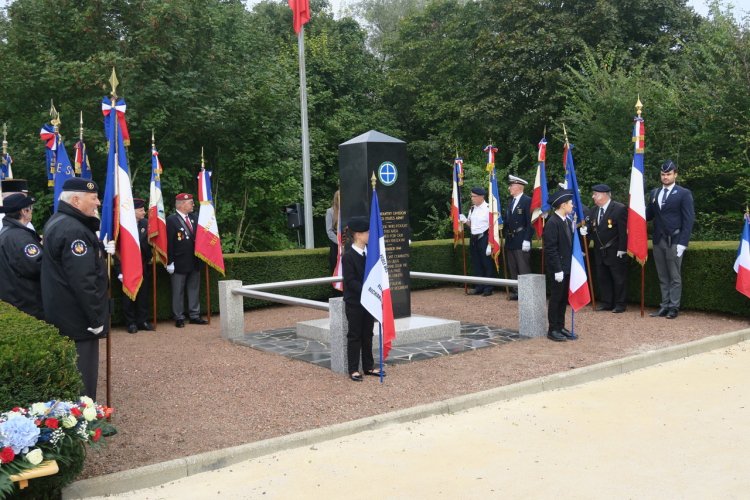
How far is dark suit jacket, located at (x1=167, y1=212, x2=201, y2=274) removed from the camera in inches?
Answer: 412

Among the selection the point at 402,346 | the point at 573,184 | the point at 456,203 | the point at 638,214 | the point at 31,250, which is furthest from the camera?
the point at 456,203

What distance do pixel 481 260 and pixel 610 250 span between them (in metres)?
3.14

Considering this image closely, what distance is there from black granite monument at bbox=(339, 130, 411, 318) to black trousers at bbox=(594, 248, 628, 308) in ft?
11.6

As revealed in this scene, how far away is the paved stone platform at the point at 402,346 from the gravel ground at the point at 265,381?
19 centimetres

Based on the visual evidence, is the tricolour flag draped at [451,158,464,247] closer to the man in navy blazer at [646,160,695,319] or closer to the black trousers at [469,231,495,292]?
the black trousers at [469,231,495,292]

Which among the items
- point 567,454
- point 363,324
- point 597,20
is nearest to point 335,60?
point 597,20

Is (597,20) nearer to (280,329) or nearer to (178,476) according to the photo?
(280,329)

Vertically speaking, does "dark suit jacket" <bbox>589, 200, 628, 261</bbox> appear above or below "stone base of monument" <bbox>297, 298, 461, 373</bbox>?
above

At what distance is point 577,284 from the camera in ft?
28.1

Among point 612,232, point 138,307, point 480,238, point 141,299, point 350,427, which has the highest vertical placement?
point 612,232

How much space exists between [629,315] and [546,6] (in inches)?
618

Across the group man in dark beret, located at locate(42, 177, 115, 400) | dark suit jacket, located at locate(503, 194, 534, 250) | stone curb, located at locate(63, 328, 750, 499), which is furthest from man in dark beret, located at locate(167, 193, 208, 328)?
stone curb, located at locate(63, 328, 750, 499)

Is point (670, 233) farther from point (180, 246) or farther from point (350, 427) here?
point (180, 246)

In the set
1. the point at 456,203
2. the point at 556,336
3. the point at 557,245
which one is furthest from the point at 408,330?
the point at 456,203
